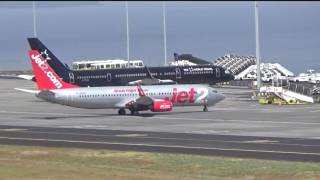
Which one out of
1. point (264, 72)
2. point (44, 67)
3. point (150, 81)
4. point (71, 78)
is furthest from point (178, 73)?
point (264, 72)

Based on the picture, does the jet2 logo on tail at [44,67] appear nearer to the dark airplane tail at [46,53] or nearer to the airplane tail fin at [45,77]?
the airplane tail fin at [45,77]

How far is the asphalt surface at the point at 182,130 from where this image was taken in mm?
40938

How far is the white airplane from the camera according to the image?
74500mm

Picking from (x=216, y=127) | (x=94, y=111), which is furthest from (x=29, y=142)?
(x=94, y=111)

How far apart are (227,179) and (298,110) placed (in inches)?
2131

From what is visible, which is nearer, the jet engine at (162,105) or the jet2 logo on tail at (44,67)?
the jet engine at (162,105)

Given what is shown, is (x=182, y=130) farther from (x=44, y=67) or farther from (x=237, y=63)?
(x=237, y=63)

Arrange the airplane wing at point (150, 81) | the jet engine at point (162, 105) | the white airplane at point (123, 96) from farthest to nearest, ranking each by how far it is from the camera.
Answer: the airplane wing at point (150, 81) → the jet engine at point (162, 105) → the white airplane at point (123, 96)

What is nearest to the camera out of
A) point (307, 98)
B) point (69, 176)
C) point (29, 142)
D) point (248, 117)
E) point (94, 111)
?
point (69, 176)

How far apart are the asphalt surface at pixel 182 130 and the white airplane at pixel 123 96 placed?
4.08 feet

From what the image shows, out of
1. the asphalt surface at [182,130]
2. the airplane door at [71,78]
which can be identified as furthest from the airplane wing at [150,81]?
the asphalt surface at [182,130]

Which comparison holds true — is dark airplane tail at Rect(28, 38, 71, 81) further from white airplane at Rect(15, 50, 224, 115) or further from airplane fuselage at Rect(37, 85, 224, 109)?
airplane fuselage at Rect(37, 85, 224, 109)

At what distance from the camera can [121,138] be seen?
1908 inches

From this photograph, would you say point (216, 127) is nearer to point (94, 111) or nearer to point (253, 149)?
point (253, 149)
